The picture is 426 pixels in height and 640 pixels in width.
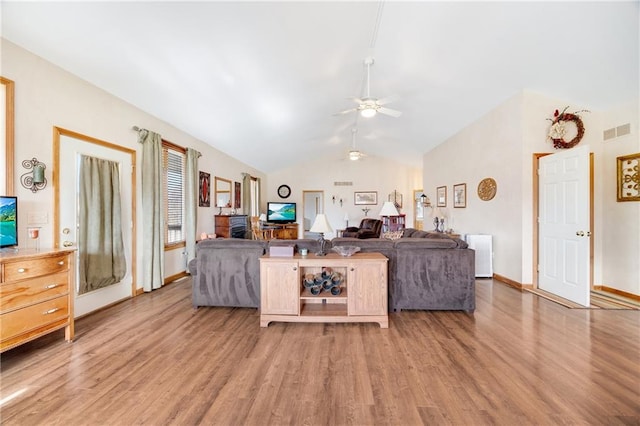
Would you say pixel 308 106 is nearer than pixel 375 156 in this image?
Yes

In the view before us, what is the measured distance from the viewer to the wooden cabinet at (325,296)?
288cm

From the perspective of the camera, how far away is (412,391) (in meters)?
1.87

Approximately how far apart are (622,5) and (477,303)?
347 cm

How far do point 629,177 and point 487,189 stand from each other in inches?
69.3

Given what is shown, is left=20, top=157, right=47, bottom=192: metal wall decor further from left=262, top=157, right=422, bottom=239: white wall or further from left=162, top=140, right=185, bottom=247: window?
left=262, top=157, right=422, bottom=239: white wall

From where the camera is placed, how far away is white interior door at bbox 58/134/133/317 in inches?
117

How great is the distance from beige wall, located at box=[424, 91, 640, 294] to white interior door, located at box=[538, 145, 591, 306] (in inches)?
7.3

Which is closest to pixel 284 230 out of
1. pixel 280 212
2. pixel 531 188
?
pixel 280 212

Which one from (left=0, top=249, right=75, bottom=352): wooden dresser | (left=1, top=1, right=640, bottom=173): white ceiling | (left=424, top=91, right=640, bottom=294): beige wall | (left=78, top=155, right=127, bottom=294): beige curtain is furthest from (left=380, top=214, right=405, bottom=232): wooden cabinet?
(left=0, top=249, right=75, bottom=352): wooden dresser

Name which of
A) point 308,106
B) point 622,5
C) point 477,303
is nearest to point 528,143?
point 622,5

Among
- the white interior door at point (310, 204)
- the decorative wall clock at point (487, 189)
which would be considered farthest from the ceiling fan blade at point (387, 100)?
the white interior door at point (310, 204)

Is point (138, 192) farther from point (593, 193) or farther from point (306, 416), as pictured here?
point (593, 193)

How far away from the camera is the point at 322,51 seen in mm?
3377

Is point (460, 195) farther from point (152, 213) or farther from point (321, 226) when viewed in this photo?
point (152, 213)
